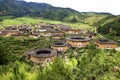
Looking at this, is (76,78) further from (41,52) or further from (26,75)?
(41,52)

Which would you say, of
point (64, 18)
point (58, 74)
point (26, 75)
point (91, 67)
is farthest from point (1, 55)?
point (64, 18)

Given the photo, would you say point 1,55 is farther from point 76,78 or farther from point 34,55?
point 76,78

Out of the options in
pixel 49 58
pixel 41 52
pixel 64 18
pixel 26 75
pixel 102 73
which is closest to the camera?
Result: pixel 102 73

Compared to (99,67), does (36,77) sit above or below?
below

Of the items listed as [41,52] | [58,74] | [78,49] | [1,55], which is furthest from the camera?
[78,49]

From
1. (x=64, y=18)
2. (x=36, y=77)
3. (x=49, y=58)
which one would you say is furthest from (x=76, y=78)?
(x=64, y=18)

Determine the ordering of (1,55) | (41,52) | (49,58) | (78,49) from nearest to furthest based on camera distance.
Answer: (1,55) → (49,58) → (41,52) → (78,49)

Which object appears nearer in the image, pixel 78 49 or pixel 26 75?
pixel 26 75

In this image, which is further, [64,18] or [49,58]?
[64,18]

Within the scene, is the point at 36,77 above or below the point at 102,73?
below
